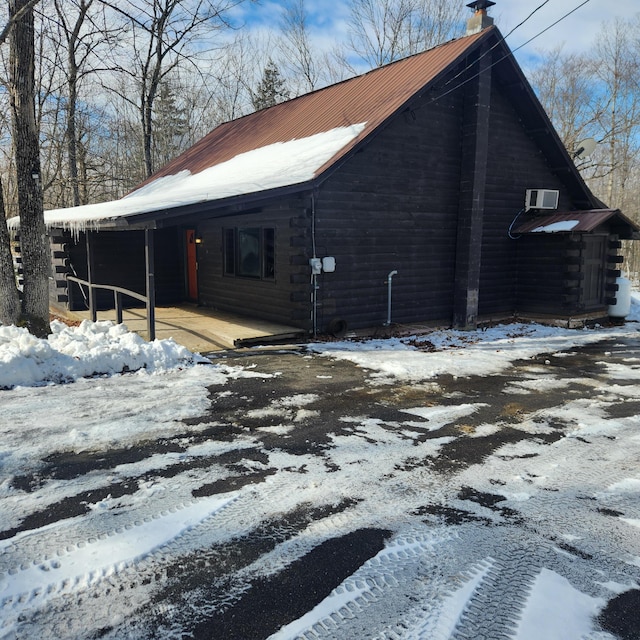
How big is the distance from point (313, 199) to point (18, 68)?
481 centimetres

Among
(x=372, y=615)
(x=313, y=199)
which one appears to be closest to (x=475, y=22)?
(x=313, y=199)

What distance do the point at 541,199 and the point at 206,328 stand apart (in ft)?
26.8

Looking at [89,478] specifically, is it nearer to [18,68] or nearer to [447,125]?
[18,68]

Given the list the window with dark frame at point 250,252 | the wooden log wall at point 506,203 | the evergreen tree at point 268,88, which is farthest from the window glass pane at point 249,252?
the evergreen tree at point 268,88

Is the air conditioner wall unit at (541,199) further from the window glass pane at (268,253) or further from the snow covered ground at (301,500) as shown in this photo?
the snow covered ground at (301,500)

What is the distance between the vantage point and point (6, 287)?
7.66m

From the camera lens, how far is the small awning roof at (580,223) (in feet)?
36.7

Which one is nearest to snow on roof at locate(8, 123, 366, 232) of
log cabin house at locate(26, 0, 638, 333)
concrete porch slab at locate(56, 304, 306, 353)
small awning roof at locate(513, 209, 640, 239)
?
log cabin house at locate(26, 0, 638, 333)

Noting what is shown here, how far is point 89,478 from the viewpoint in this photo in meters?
3.81

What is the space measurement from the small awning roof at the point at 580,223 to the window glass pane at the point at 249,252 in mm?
6069

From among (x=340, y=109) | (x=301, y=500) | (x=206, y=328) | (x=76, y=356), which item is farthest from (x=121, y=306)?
(x=301, y=500)

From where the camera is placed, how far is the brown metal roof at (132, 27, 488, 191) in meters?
10.0

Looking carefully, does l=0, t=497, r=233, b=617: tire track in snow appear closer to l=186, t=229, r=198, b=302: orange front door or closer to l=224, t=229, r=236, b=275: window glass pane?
l=224, t=229, r=236, b=275: window glass pane

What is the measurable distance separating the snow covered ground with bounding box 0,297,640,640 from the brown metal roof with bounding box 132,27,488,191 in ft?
16.8
